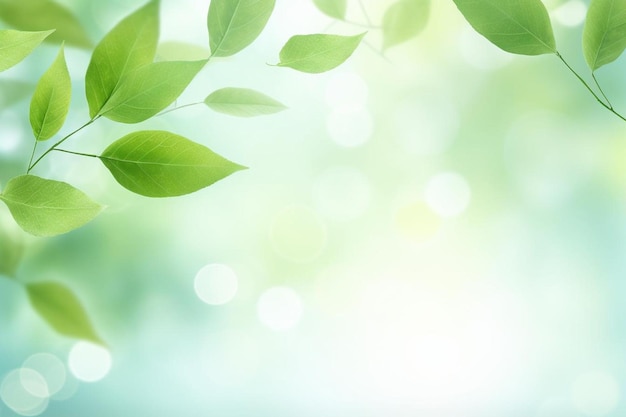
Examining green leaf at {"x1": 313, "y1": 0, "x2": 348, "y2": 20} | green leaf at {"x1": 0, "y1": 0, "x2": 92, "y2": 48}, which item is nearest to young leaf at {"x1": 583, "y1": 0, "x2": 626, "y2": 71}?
green leaf at {"x1": 313, "y1": 0, "x2": 348, "y2": 20}

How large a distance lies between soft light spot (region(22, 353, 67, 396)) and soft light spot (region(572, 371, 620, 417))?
0.33 m

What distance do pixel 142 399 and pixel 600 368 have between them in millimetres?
300

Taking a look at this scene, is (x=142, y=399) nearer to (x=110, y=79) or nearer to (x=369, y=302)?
(x=369, y=302)

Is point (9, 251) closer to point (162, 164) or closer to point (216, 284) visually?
point (216, 284)

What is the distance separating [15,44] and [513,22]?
4.9 inches

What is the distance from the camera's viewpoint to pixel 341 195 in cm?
42

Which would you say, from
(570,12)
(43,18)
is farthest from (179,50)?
(570,12)

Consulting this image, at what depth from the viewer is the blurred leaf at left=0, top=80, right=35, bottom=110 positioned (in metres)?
0.33

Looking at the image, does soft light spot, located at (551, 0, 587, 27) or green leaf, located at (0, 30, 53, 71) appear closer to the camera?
green leaf, located at (0, 30, 53, 71)

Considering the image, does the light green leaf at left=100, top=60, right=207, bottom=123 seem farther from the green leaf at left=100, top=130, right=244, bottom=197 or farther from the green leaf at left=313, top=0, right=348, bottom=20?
the green leaf at left=313, top=0, right=348, bottom=20

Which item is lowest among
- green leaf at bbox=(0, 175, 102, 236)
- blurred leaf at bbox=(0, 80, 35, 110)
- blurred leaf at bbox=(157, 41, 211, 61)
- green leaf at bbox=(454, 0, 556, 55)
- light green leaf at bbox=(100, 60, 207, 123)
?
green leaf at bbox=(0, 175, 102, 236)

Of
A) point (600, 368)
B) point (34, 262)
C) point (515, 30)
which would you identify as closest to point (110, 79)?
point (515, 30)

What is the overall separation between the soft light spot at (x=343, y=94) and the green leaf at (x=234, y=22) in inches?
10.0

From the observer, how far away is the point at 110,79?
6.0 inches
